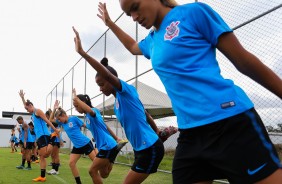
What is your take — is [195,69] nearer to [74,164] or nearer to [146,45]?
[146,45]

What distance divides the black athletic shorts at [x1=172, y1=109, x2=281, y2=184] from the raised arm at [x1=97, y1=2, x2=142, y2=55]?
3.10ft

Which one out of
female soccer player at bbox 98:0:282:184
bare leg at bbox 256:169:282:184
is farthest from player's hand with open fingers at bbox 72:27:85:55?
bare leg at bbox 256:169:282:184

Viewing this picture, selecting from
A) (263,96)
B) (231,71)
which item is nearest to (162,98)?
(231,71)

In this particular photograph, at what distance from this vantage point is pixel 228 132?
1.44 meters

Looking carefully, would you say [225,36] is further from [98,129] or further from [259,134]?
[98,129]

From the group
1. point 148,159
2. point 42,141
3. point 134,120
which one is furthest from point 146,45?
point 42,141

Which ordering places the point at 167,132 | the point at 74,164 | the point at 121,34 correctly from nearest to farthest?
1. the point at 121,34
2. the point at 167,132
3. the point at 74,164

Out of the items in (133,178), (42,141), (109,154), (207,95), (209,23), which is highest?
(209,23)

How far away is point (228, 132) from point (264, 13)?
161 inches

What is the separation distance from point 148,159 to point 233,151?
2146mm

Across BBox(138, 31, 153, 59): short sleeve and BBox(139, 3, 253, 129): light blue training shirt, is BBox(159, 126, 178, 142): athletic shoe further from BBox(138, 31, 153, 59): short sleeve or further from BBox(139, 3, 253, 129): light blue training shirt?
BBox(139, 3, 253, 129): light blue training shirt

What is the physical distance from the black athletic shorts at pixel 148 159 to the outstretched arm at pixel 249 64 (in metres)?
2.14

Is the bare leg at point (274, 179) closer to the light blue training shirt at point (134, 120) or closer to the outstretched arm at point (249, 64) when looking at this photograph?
the outstretched arm at point (249, 64)

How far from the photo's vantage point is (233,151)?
4.63ft
